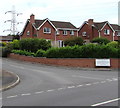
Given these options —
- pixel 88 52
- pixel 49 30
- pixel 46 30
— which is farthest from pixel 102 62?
pixel 49 30

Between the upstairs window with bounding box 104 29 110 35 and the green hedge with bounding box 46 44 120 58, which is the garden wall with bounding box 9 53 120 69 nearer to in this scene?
the green hedge with bounding box 46 44 120 58

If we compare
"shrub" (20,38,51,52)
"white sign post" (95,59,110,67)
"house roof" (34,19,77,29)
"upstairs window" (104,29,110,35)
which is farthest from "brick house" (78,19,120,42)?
"white sign post" (95,59,110,67)

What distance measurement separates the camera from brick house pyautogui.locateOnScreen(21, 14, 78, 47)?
51688 mm

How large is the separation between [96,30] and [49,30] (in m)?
12.3

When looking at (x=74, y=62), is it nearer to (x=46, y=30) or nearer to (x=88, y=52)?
(x=88, y=52)

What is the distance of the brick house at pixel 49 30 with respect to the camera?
51688 mm

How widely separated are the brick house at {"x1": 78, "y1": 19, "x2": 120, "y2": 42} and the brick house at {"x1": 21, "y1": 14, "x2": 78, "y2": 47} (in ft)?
12.1

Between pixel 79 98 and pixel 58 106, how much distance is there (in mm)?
1831

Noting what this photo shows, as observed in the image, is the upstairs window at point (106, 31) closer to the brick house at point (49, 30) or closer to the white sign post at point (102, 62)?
the brick house at point (49, 30)

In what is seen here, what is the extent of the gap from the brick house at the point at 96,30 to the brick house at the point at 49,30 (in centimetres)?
369

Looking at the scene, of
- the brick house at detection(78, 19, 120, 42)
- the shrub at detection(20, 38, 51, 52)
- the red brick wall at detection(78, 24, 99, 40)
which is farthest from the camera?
the red brick wall at detection(78, 24, 99, 40)

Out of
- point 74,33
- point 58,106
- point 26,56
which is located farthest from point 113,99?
point 74,33

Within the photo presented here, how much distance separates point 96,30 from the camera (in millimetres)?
57656

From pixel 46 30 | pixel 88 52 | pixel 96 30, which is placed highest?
pixel 96 30
